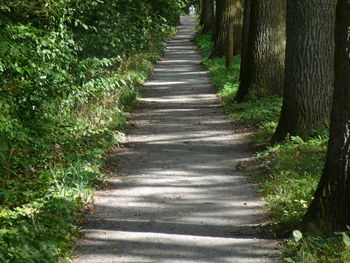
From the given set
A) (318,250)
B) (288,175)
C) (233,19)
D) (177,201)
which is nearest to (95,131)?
(177,201)

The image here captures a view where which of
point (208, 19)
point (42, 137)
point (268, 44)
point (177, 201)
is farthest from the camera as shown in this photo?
point (208, 19)

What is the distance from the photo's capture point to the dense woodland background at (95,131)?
5.83 metres

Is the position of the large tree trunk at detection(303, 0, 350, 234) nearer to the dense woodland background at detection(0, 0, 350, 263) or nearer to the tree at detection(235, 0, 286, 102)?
the dense woodland background at detection(0, 0, 350, 263)

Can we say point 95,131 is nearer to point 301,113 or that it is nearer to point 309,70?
point 301,113

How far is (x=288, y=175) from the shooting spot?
328 inches

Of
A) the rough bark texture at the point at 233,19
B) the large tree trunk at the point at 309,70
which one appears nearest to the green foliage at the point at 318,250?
the large tree trunk at the point at 309,70

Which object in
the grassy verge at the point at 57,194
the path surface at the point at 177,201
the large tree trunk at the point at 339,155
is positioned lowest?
the path surface at the point at 177,201

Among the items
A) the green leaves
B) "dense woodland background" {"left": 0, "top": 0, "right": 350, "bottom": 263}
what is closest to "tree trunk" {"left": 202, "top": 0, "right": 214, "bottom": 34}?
"dense woodland background" {"left": 0, "top": 0, "right": 350, "bottom": 263}

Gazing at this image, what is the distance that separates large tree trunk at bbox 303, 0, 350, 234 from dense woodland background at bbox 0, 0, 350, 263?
11mm

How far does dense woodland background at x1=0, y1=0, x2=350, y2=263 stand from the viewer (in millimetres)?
5828

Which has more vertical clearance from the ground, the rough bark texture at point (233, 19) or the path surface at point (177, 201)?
the rough bark texture at point (233, 19)

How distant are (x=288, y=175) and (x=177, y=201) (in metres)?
1.79

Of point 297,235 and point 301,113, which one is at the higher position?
point 301,113

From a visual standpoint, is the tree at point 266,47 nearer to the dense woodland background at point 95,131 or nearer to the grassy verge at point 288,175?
the grassy verge at point 288,175
